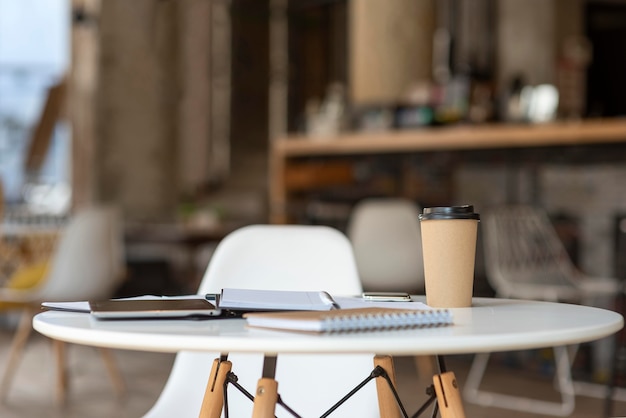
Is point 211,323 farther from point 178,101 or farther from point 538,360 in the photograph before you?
point 178,101

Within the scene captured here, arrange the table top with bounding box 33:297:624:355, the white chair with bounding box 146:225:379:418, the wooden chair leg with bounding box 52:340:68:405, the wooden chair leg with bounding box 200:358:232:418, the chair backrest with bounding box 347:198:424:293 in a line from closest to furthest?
the table top with bounding box 33:297:624:355
the wooden chair leg with bounding box 200:358:232:418
the white chair with bounding box 146:225:379:418
the wooden chair leg with bounding box 52:340:68:405
the chair backrest with bounding box 347:198:424:293

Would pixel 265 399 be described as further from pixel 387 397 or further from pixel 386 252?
pixel 386 252

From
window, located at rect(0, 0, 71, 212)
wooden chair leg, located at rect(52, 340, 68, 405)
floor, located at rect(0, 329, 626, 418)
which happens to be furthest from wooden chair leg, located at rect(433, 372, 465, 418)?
window, located at rect(0, 0, 71, 212)

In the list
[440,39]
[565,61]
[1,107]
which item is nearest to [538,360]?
[565,61]

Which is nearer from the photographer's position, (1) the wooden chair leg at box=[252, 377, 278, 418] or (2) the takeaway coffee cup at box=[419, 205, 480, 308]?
(1) the wooden chair leg at box=[252, 377, 278, 418]

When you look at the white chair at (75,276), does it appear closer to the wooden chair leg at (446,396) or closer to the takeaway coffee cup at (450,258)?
the takeaway coffee cup at (450,258)

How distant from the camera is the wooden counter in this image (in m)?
4.64

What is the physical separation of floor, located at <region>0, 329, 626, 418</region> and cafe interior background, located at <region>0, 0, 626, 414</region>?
588 mm

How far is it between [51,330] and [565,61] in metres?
6.59

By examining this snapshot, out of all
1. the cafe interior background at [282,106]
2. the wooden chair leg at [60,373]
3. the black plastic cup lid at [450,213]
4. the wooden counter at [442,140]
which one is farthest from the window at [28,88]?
the black plastic cup lid at [450,213]

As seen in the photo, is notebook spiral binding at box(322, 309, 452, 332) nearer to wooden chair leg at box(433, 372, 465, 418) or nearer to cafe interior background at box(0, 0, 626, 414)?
wooden chair leg at box(433, 372, 465, 418)

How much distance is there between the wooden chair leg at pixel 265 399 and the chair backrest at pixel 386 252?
3.56m

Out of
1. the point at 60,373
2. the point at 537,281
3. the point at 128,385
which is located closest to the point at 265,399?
the point at 60,373

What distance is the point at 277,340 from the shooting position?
40.5 inches
